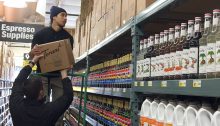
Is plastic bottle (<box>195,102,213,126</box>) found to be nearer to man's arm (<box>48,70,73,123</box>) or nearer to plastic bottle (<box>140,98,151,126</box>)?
plastic bottle (<box>140,98,151,126</box>)

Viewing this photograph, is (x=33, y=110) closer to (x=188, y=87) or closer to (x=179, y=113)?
(x=179, y=113)

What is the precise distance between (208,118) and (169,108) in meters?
0.37

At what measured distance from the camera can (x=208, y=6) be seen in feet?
7.69

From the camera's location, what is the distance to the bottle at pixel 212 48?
153cm

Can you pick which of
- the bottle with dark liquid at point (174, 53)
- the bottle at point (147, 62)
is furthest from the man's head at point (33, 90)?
the bottle with dark liquid at point (174, 53)

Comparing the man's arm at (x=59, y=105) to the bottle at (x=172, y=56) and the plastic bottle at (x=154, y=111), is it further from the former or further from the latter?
the bottle at (x=172, y=56)

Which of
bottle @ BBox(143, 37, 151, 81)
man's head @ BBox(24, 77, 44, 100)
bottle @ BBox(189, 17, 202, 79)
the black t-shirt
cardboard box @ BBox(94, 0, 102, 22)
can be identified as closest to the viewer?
bottle @ BBox(189, 17, 202, 79)

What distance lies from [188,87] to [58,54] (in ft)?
6.33

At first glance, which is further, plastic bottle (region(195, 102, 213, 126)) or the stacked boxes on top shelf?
the stacked boxes on top shelf

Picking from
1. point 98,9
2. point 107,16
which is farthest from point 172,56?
point 98,9

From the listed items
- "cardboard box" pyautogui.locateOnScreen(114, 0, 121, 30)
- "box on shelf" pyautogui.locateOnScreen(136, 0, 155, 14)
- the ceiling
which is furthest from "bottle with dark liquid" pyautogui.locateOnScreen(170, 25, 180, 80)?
the ceiling

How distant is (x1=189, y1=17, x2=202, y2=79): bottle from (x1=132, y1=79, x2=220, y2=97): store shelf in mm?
63

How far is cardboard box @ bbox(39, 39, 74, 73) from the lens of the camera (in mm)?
3330

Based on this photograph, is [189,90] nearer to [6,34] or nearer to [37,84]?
[37,84]
